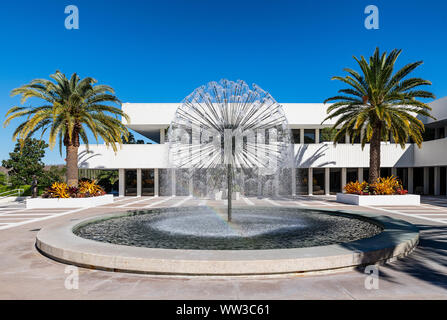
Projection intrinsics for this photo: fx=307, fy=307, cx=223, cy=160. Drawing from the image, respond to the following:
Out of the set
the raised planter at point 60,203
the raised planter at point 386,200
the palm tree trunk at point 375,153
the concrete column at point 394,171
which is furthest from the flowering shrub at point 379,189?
the raised planter at point 60,203

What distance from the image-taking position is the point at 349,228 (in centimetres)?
988

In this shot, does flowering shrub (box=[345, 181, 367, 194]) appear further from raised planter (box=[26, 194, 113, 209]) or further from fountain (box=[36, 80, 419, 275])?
raised planter (box=[26, 194, 113, 209])

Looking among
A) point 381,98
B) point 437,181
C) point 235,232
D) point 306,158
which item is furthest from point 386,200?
point 235,232

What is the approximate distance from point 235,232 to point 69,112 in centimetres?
1513

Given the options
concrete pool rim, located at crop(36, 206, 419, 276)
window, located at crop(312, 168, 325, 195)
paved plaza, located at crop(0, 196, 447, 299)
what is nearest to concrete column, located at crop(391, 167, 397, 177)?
window, located at crop(312, 168, 325, 195)

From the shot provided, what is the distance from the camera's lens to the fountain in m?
5.37

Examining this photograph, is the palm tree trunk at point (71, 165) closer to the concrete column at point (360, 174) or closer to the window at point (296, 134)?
the window at point (296, 134)

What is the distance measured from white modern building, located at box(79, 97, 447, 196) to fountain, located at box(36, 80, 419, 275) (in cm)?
1295

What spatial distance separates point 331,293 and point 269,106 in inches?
274

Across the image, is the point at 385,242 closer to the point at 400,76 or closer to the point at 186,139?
the point at 186,139

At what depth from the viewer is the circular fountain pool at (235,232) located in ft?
24.8

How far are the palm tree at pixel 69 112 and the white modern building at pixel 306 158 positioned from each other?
587 cm

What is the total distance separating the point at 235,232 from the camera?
8977mm
